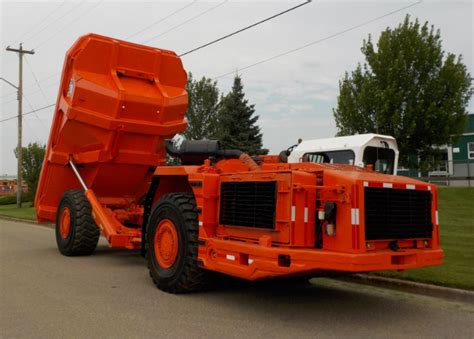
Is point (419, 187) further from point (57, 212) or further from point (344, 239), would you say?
point (57, 212)

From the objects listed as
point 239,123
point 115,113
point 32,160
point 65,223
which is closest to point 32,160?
point 32,160

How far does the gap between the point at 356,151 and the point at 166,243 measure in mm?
5202

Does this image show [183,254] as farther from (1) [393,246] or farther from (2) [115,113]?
(2) [115,113]

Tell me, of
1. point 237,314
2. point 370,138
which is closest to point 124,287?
point 237,314

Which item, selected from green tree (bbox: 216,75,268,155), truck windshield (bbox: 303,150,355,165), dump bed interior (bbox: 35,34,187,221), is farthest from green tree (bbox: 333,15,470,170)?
dump bed interior (bbox: 35,34,187,221)

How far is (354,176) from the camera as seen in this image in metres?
5.27

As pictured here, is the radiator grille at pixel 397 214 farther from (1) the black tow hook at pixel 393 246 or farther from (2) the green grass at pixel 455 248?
(2) the green grass at pixel 455 248

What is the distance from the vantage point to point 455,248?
32.6 ft

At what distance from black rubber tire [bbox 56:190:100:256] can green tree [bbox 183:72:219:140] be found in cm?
2627

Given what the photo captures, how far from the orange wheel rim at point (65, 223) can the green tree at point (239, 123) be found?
18944 mm

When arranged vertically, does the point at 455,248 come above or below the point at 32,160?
below

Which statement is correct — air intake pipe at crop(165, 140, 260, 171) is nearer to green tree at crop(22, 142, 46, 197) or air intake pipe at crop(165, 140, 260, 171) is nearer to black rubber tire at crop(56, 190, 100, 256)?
black rubber tire at crop(56, 190, 100, 256)

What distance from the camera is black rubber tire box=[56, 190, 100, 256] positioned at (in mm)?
9984

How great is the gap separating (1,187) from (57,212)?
96905 mm
